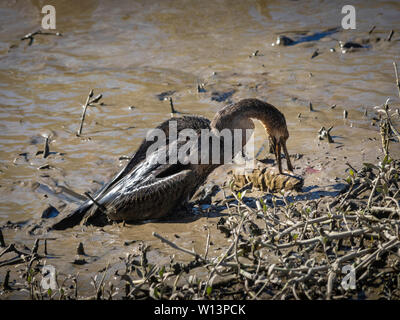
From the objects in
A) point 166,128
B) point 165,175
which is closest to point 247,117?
point 166,128

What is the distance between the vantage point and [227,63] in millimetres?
9086

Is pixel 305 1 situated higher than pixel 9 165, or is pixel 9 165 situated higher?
pixel 305 1

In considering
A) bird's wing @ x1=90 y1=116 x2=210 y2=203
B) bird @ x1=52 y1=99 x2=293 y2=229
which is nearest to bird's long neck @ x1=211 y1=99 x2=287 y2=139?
bird @ x1=52 y1=99 x2=293 y2=229

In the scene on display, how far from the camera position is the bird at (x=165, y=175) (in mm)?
4867

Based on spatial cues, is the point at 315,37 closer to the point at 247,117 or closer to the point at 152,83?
the point at 152,83

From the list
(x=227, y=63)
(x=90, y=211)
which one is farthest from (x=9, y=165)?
(x=227, y=63)

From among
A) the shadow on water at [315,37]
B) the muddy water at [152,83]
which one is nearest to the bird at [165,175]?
the muddy water at [152,83]

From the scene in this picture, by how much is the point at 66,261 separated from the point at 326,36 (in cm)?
737

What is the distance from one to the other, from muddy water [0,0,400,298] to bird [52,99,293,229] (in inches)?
6.7

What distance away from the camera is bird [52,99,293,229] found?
4.87 m

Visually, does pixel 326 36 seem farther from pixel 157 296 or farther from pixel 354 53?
pixel 157 296

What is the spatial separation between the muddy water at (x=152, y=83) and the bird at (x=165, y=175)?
0.17 metres

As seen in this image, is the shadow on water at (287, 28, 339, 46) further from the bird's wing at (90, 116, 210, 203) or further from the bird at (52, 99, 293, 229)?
the bird's wing at (90, 116, 210, 203)

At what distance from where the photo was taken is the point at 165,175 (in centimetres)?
511
